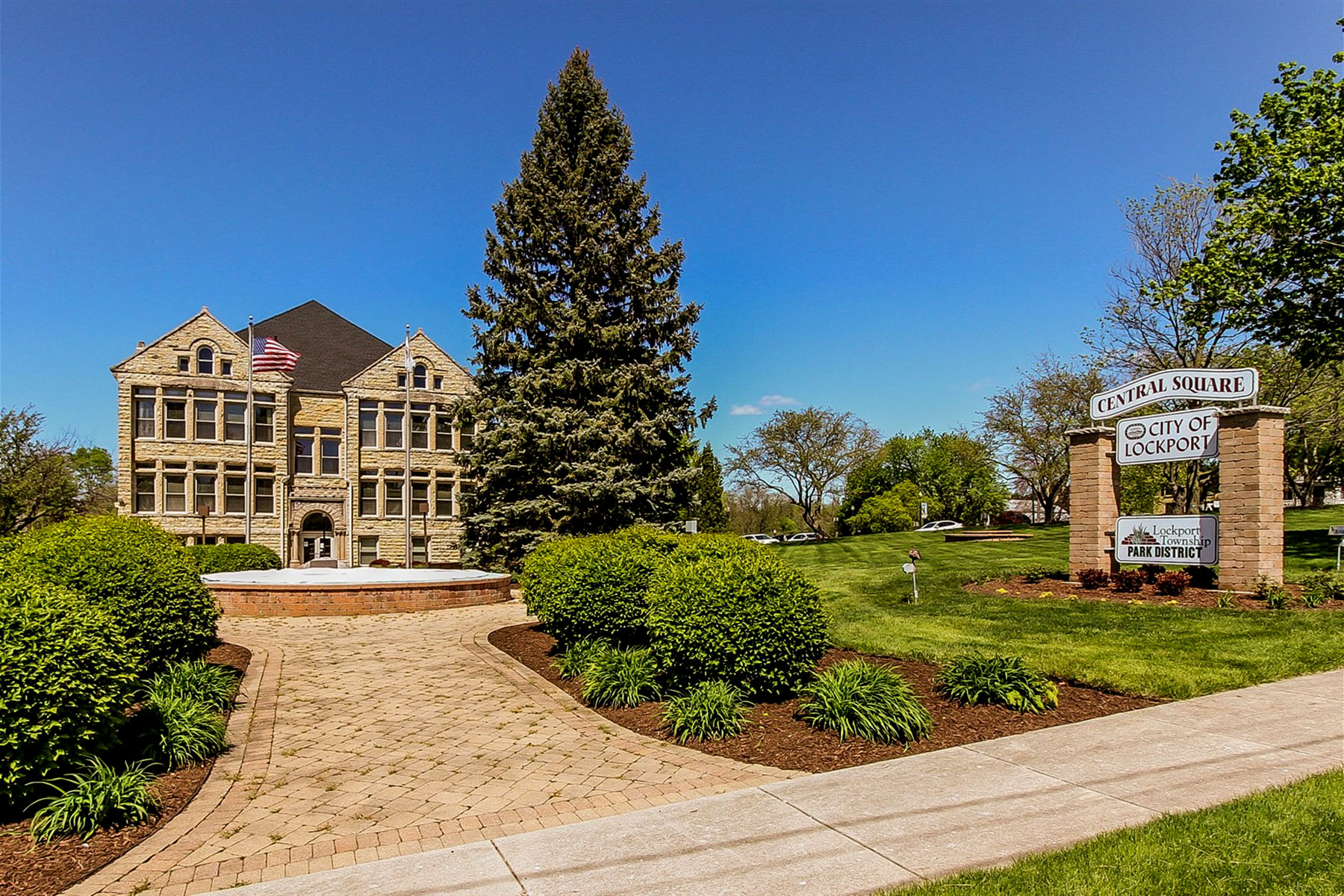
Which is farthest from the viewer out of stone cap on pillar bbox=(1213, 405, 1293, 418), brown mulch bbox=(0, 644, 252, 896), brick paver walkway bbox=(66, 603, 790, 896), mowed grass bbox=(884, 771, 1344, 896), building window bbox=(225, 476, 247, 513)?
building window bbox=(225, 476, 247, 513)

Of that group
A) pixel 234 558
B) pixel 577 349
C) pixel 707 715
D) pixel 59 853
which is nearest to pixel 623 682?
pixel 707 715

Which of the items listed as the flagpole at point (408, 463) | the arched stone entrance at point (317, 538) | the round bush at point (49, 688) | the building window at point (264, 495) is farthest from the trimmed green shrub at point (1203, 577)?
the building window at point (264, 495)

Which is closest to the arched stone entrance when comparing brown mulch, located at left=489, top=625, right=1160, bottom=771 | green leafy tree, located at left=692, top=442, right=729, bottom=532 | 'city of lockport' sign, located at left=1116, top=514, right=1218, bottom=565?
green leafy tree, located at left=692, top=442, right=729, bottom=532

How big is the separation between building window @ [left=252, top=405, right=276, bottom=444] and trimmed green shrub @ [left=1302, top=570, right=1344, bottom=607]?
35858 millimetres

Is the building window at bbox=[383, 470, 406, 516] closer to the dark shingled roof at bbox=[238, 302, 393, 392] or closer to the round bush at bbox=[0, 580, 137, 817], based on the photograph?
the dark shingled roof at bbox=[238, 302, 393, 392]

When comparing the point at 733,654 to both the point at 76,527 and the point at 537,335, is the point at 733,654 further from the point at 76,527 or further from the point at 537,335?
the point at 537,335

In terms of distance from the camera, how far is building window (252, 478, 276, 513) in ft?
115

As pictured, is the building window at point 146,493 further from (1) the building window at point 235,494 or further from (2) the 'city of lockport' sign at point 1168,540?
(2) the 'city of lockport' sign at point 1168,540

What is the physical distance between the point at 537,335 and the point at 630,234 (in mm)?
3982

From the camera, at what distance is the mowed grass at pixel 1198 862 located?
11.4 ft

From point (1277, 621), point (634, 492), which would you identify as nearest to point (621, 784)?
point (1277, 621)

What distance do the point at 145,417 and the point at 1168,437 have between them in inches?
1444

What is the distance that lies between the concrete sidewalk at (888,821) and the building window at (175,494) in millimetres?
35180

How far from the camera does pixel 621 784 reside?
5324mm
